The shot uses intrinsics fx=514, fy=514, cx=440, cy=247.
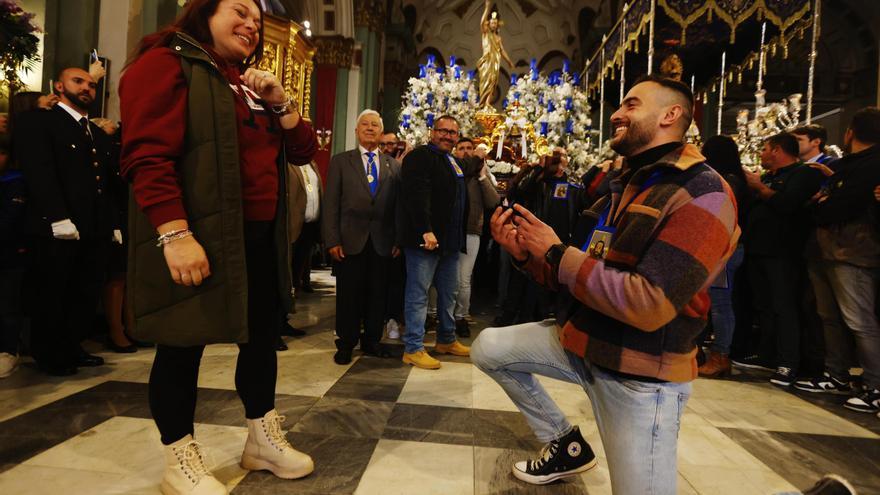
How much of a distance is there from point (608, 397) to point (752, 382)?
3.07 m

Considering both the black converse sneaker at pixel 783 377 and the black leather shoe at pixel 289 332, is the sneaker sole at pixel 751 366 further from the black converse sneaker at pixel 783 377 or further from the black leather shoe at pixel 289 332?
the black leather shoe at pixel 289 332

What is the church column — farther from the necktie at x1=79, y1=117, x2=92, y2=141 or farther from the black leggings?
the black leggings

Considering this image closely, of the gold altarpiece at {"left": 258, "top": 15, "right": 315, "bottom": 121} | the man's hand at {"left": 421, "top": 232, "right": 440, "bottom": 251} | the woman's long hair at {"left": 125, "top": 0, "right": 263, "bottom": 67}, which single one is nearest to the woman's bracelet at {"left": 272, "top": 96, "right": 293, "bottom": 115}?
the woman's long hair at {"left": 125, "top": 0, "right": 263, "bottom": 67}

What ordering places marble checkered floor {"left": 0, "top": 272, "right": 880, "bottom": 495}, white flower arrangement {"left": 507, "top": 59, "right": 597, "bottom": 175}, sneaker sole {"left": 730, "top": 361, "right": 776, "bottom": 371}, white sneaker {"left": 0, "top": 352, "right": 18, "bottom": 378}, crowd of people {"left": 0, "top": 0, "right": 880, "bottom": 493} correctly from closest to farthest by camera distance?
crowd of people {"left": 0, "top": 0, "right": 880, "bottom": 493}
marble checkered floor {"left": 0, "top": 272, "right": 880, "bottom": 495}
white sneaker {"left": 0, "top": 352, "right": 18, "bottom": 378}
sneaker sole {"left": 730, "top": 361, "right": 776, "bottom": 371}
white flower arrangement {"left": 507, "top": 59, "right": 597, "bottom": 175}

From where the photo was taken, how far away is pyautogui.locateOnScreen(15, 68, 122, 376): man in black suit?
120 inches

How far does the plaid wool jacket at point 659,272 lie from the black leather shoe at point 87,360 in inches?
123

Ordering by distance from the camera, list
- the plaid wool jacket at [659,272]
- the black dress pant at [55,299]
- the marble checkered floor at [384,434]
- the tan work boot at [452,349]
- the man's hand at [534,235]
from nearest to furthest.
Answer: the plaid wool jacket at [659,272] → the man's hand at [534,235] → the marble checkered floor at [384,434] → the black dress pant at [55,299] → the tan work boot at [452,349]

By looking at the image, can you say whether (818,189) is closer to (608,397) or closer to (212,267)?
(608,397)

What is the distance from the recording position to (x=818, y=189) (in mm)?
3779

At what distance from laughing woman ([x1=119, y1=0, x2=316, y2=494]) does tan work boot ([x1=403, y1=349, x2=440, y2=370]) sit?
188cm

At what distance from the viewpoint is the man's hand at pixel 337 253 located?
12.2 feet

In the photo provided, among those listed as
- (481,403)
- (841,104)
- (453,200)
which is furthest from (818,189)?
(841,104)

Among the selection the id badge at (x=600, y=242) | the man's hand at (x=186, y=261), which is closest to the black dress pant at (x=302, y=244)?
the man's hand at (x=186, y=261)

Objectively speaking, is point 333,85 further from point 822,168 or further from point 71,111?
point 822,168
